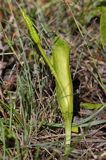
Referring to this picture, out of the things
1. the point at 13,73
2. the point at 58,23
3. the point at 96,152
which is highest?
the point at 58,23

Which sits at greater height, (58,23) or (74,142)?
(58,23)

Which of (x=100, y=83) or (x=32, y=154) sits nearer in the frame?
(x=32, y=154)

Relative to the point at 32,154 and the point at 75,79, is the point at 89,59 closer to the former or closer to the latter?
the point at 75,79

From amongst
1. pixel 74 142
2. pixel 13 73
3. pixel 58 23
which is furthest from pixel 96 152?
pixel 58 23

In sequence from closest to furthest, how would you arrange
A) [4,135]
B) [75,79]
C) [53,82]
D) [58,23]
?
[4,135] < [53,82] < [75,79] < [58,23]
